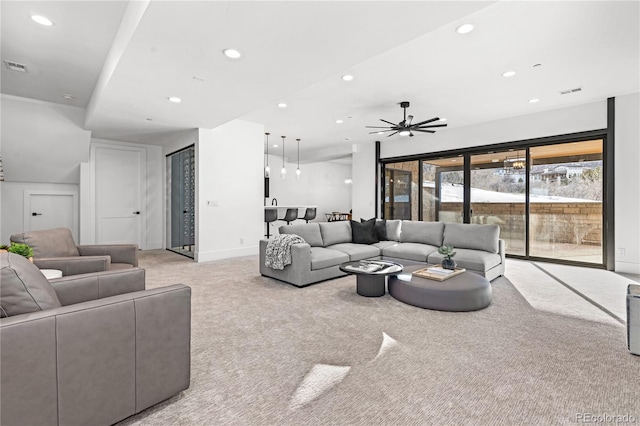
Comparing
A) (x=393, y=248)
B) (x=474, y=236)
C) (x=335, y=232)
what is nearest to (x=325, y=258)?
(x=335, y=232)

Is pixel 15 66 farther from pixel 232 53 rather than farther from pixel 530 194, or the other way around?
pixel 530 194

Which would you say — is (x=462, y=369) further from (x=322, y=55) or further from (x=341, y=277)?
(x=322, y=55)

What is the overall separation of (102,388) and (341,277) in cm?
334

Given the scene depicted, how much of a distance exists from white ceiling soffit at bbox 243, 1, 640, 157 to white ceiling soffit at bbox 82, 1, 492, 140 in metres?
0.74

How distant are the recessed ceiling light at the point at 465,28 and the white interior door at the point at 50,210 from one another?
7.90 m

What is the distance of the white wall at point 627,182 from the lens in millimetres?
4766

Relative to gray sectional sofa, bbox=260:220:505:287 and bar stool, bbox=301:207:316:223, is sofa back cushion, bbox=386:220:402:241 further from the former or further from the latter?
bar stool, bbox=301:207:316:223

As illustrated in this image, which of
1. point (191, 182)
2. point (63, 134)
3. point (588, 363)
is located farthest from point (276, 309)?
point (63, 134)

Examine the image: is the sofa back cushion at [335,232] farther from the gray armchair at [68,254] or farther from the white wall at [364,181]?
the white wall at [364,181]

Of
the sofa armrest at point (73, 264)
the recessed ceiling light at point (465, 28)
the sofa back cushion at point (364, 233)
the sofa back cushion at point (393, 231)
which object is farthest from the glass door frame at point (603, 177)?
the sofa armrest at point (73, 264)

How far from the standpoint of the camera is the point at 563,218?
18.6 feet

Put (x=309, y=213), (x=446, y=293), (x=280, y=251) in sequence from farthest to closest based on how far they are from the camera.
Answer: (x=309, y=213), (x=280, y=251), (x=446, y=293)

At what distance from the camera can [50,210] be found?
21.5ft

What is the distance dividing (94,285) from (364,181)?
7127 millimetres
